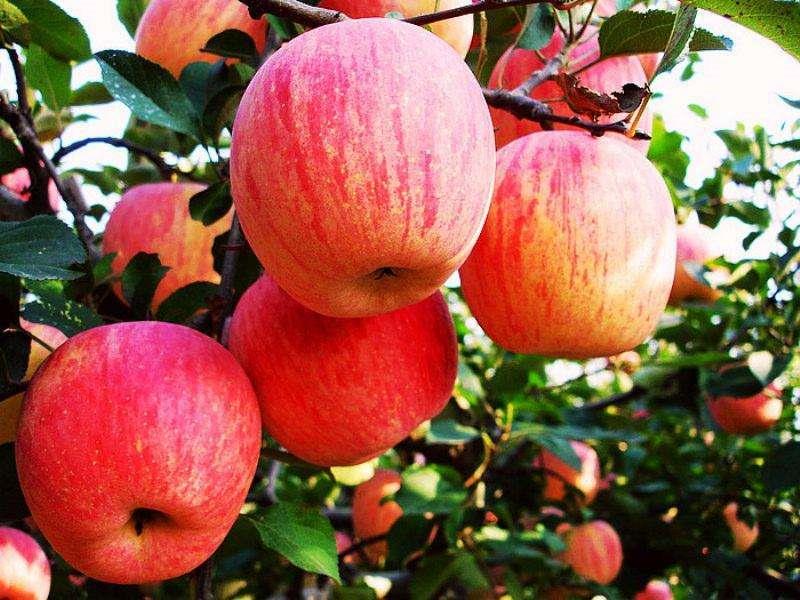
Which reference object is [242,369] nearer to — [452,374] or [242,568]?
[452,374]

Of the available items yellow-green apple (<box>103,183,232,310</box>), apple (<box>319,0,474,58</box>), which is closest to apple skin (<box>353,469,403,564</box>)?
yellow-green apple (<box>103,183,232,310</box>)

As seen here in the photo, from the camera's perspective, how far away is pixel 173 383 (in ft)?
2.88

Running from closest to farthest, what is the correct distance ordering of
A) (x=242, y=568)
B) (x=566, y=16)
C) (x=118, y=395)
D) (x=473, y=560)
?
1. (x=118, y=395)
2. (x=566, y=16)
3. (x=473, y=560)
4. (x=242, y=568)

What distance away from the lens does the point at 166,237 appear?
156 centimetres

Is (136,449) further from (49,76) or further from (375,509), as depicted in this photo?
(375,509)

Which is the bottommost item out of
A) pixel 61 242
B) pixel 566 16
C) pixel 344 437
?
pixel 344 437

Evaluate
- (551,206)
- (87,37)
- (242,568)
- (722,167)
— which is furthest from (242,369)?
(722,167)

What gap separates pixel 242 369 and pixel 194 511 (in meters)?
0.20

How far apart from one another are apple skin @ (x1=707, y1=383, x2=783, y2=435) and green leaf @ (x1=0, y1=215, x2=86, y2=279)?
6.88 ft

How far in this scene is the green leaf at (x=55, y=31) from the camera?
1319mm

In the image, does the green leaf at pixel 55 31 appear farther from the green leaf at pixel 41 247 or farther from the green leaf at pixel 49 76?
the green leaf at pixel 41 247

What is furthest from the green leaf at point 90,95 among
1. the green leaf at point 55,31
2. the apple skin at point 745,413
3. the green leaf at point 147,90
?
the apple skin at point 745,413

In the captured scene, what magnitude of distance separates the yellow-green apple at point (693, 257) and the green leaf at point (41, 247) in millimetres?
1806

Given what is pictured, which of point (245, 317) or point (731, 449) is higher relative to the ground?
point (245, 317)
